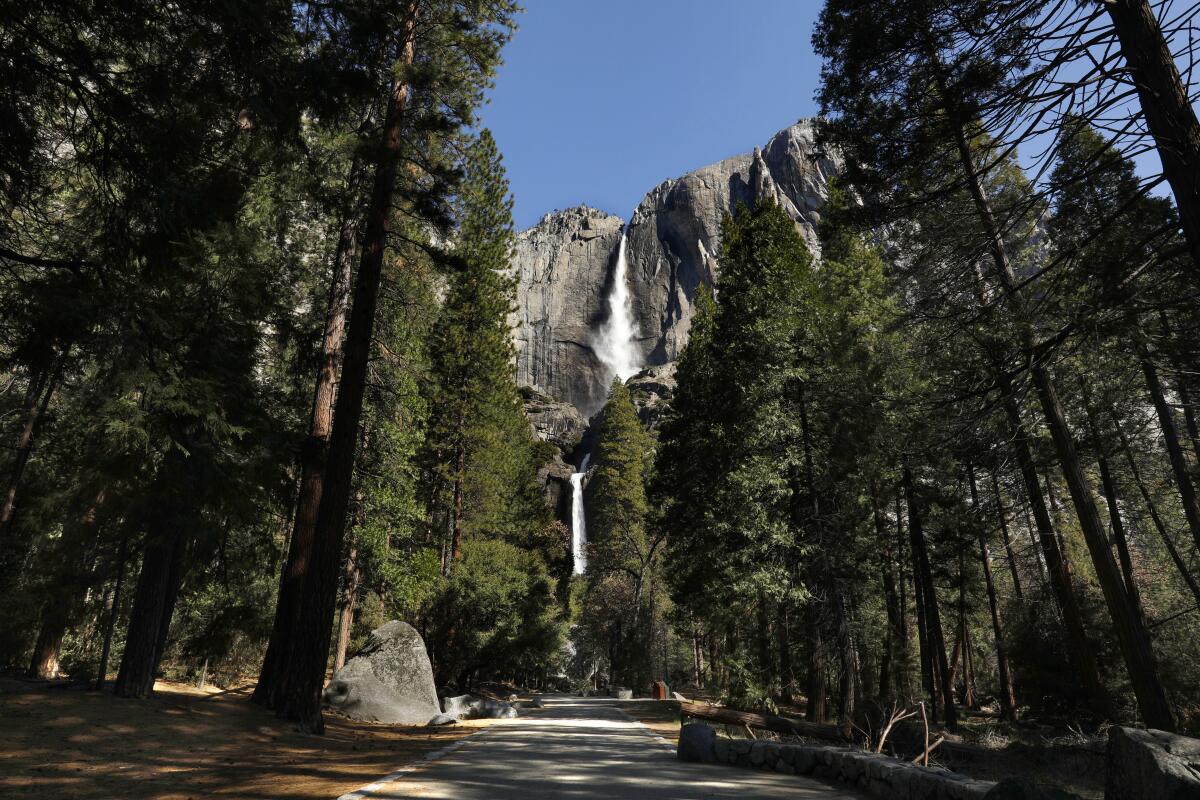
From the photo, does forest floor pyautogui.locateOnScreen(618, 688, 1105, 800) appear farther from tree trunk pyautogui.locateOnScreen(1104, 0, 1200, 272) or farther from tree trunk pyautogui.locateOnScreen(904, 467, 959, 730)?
tree trunk pyautogui.locateOnScreen(1104, 0, 1200, 272)

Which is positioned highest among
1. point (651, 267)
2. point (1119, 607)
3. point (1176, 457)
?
point (651, 267)

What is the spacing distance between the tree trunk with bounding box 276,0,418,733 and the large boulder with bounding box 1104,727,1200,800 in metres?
8.01

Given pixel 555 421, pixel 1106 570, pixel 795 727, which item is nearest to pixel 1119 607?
pixel 1106 570

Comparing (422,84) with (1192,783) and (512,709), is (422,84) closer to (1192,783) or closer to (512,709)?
(1192,783)

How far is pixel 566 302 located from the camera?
3597 inches

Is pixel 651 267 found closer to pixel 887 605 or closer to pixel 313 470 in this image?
pixel 887 605

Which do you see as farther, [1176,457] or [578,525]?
[578,525]

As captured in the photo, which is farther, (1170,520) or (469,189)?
(1170,520)

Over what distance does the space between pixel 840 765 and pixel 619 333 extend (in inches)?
3379

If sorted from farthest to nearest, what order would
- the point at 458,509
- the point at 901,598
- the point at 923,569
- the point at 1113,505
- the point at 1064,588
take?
the point at 458,509 → the point at 901,598 → the point at 1113,505 → the point at 923,569 → the point at 1064,588

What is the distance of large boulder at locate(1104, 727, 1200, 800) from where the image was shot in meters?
3.54

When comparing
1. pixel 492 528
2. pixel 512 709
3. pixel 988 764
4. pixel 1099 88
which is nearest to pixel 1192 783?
pixel 1099 88

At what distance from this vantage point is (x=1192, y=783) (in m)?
3.47

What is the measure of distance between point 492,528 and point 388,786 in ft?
59.6
